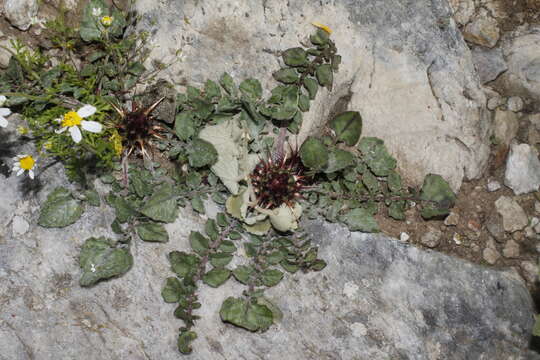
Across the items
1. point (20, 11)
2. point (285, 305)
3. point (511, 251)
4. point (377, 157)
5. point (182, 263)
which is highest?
point (20, 11)

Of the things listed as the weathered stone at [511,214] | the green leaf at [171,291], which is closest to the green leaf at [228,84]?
the green leaf at [171,291]

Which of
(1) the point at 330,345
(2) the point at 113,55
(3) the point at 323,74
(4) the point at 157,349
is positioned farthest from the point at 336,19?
(4) the point at 157,349

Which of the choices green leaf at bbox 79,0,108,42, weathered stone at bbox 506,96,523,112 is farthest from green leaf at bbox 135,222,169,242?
weathered stone at bbox 506,96,523,112

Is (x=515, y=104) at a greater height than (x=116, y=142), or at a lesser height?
greater

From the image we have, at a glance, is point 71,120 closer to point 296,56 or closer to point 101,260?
point 101,260

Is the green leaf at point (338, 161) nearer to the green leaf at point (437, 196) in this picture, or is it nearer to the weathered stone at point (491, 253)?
the green leaf at point (437, 196)

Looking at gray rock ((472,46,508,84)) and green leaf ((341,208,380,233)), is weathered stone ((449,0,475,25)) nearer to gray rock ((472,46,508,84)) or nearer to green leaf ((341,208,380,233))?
gray rock ((472,46,508,84))

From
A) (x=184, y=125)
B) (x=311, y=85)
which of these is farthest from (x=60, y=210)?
(x=311, y=85)
